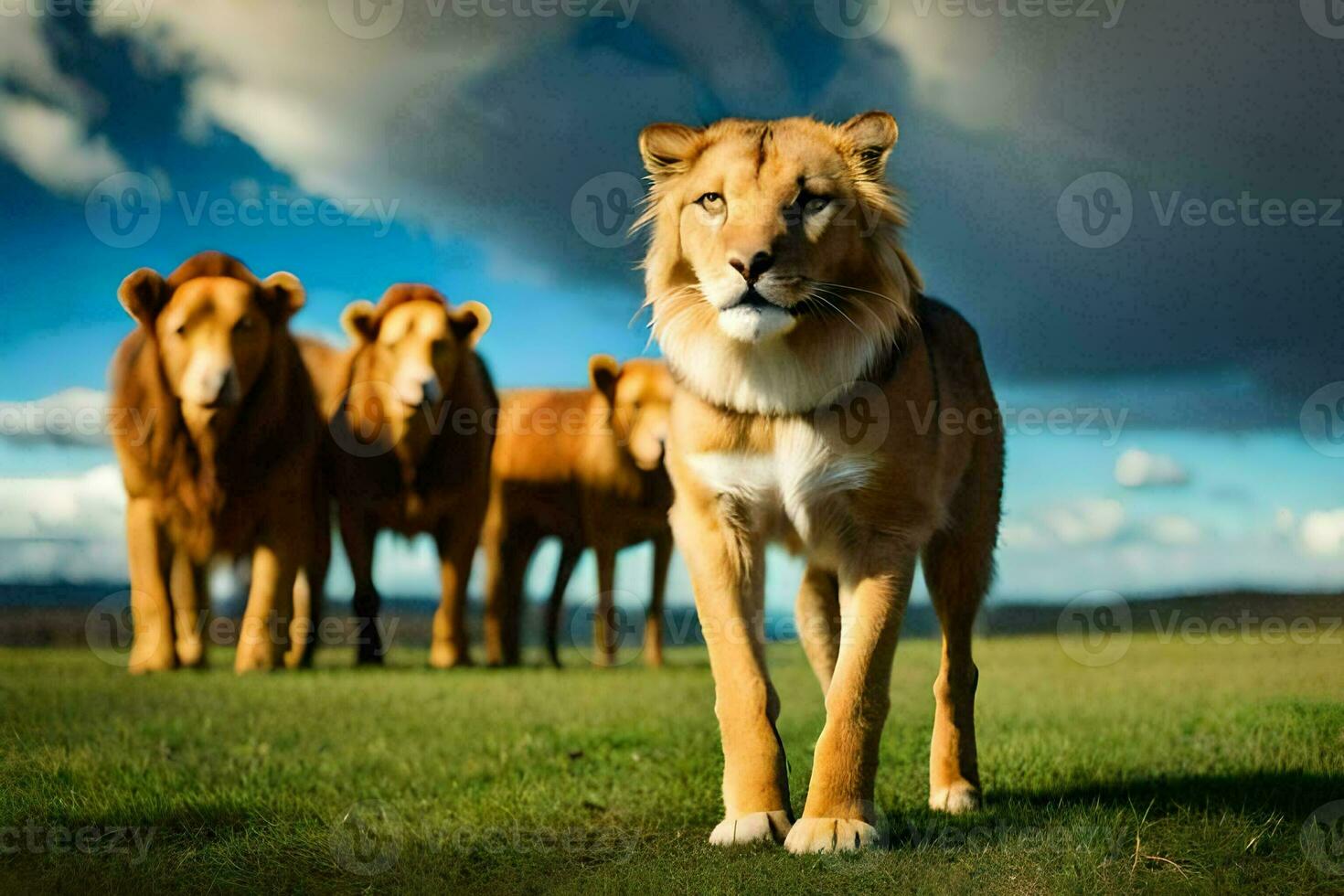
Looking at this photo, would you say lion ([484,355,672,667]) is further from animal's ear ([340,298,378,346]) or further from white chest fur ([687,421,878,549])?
white chest fur ([687,421,878,549])

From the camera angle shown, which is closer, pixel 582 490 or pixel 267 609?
pixel 267 609

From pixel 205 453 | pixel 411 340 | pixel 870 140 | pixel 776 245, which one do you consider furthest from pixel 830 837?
pixel 411 340

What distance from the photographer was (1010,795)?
5.16 meters

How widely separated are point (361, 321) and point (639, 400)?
2.17 m

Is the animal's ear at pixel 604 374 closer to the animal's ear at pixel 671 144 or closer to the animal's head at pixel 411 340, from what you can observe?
the animal's head at pixel 411 340

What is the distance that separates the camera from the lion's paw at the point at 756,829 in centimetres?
419

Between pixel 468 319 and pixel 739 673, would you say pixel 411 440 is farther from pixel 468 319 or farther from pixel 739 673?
pixel 739 673

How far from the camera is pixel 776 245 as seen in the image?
4145 millimetres

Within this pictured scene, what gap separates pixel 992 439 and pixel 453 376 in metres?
5.16

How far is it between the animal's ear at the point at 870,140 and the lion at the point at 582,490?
16.0 feet

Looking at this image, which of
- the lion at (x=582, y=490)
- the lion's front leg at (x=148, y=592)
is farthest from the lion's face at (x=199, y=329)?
the lion at (x=582, y=490)

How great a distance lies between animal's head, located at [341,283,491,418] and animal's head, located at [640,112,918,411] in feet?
16.4

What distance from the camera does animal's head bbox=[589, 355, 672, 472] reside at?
32.7 ft

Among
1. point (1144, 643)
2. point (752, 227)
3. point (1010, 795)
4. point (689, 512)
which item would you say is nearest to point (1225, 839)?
point (1010, 795)
